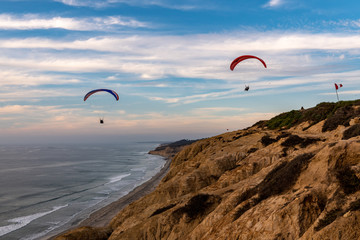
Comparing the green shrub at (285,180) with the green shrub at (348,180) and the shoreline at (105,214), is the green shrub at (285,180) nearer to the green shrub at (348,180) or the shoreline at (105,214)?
the green shrub at (348,180)

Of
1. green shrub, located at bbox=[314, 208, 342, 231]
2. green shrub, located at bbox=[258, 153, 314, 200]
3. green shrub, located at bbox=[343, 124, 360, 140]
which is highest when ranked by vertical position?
green shrub, located at bbox=[343, 124, 360, 140]

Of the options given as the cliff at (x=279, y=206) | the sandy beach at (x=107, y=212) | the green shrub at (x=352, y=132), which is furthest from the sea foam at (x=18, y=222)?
the green shrub at (x=352, y=132)

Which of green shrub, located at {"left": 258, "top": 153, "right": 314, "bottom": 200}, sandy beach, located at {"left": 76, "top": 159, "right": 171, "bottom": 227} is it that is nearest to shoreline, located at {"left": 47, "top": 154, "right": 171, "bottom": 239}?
sandy beach, located at {"left": 76, "top": 159, "right": 171, "bottom": 227}

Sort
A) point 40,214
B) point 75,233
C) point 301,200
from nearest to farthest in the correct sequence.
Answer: point 301,200 → point 75,233 → point 40,214

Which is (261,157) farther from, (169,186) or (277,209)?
(277,209)

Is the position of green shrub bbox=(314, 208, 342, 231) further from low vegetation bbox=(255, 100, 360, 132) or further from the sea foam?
the sea foam

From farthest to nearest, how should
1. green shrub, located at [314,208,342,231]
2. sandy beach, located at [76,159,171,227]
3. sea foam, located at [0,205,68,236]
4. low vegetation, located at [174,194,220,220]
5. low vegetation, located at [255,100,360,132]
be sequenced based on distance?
low vegetation, located at [255,100,360,132] < sandy beach, located at [76,159,171,227] < sea foam, located at [0,205,68,236] < low vegetation, located at [174,194,220,220] < green shrub, located at [314,208,342,231]

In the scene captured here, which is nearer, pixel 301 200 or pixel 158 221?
pixel 301 200

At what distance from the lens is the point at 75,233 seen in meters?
21.3

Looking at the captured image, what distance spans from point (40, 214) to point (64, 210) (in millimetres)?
3464

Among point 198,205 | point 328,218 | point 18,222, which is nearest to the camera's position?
point 328,218

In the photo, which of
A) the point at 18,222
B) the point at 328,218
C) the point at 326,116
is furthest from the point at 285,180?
the point at 18,222

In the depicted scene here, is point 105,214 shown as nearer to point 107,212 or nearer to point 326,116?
point 107,212

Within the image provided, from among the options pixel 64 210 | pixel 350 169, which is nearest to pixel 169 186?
pixel 350 169
